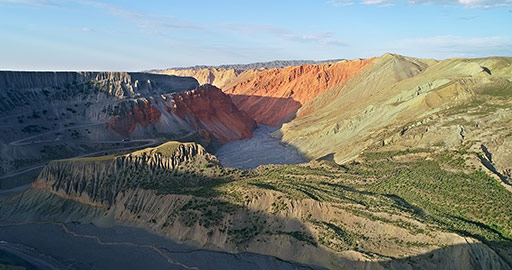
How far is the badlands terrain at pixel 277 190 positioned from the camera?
99.1 ft

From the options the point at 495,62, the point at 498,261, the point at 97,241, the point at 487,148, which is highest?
the point at 495,62

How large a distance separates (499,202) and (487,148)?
10943 millimetres

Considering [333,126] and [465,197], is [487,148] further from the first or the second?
[333,126]

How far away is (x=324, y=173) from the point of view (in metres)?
41.6

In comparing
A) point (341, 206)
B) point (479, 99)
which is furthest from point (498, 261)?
point (479, 99)

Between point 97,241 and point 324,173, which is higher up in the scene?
point 324,173

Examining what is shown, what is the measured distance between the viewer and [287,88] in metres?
123

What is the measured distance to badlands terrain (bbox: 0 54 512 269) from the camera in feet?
99.1

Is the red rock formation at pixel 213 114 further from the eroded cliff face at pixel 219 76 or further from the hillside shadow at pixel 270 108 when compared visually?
the eroded cliff face at pixel 219 76

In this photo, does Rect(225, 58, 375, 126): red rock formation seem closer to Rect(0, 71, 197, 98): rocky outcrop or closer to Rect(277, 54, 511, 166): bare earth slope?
Rect(277, 54, 511, 166): bare earth slope

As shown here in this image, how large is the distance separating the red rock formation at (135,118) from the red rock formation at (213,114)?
5.60 metres

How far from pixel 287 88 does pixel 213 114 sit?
3535 cm

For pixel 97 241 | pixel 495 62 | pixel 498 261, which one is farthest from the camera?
pixel 495 62

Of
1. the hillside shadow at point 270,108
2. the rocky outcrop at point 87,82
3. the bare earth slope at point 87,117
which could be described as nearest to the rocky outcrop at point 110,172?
the bare earth slope at point 87,117
